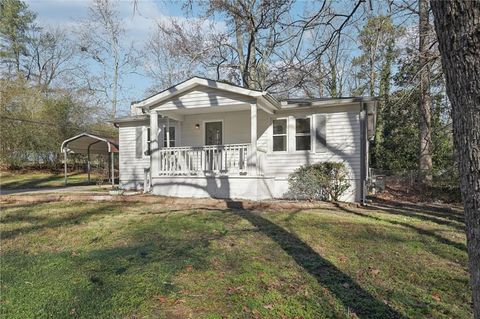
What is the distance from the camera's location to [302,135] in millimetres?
11438

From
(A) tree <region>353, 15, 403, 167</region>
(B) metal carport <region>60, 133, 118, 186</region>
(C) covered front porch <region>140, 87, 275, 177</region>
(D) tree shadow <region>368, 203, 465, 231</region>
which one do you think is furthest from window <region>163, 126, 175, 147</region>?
(A) tree <region>353, 15, 403, 167</region>

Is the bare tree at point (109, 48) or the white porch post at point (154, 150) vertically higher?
the bare tree at point (109, 48)

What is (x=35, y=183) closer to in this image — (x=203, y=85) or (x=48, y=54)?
(x=203, y=85)

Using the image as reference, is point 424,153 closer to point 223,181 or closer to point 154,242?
point 223,181

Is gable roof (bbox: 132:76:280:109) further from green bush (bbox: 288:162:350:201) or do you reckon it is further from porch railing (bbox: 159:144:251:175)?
green bush (bbox: 288:162:350:201)

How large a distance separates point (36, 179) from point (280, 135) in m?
14.9

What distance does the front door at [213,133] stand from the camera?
13.0 m

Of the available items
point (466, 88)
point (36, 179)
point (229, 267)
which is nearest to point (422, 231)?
point (229, 267)

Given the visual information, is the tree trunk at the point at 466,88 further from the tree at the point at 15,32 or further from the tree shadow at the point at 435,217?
the tree at the point at 15,32

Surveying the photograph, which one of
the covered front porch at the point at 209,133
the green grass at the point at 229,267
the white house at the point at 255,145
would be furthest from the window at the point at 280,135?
the green grass at the point at 229,267

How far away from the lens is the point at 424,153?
16.6 m

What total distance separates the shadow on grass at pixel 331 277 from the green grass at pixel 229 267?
15 mm

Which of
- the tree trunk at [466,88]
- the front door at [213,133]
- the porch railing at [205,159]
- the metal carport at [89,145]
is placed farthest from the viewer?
the metal carport at [89,145]

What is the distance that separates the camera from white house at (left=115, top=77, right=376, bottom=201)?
10.4 meters
